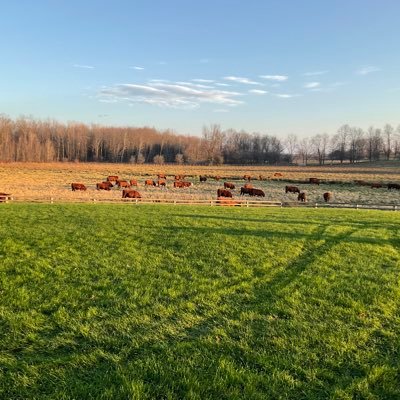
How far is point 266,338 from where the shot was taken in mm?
5773

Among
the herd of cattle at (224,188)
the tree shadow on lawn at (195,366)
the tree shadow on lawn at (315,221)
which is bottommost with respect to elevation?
the tree shadow on lawn at (195,366)

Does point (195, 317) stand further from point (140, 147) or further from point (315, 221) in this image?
point (140, 147)

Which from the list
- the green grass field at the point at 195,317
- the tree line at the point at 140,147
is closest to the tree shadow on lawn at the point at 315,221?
the green grass field at the point at 195,317

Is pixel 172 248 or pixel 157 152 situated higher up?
pixel 157 152

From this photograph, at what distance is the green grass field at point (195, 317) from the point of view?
15.0 ft

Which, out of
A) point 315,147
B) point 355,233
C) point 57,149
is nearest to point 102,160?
point 57,149

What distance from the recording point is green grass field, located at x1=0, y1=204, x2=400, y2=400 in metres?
4.56

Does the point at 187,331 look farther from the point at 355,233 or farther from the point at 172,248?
the point at 355,233

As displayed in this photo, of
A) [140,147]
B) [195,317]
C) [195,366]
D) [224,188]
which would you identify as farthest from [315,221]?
[140,147]

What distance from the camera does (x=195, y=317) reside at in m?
6.47

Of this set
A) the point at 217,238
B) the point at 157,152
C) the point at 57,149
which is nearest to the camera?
the point at 217,238

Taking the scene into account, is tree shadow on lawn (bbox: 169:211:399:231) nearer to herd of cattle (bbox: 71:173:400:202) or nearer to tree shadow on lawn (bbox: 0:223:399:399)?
tree shadow on lawn (bbox: 0:223:399:399)

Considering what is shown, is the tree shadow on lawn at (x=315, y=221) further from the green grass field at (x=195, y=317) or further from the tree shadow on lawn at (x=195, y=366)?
the tree shadow on lawn at (x=195, y=366)

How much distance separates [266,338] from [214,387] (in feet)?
5.19
